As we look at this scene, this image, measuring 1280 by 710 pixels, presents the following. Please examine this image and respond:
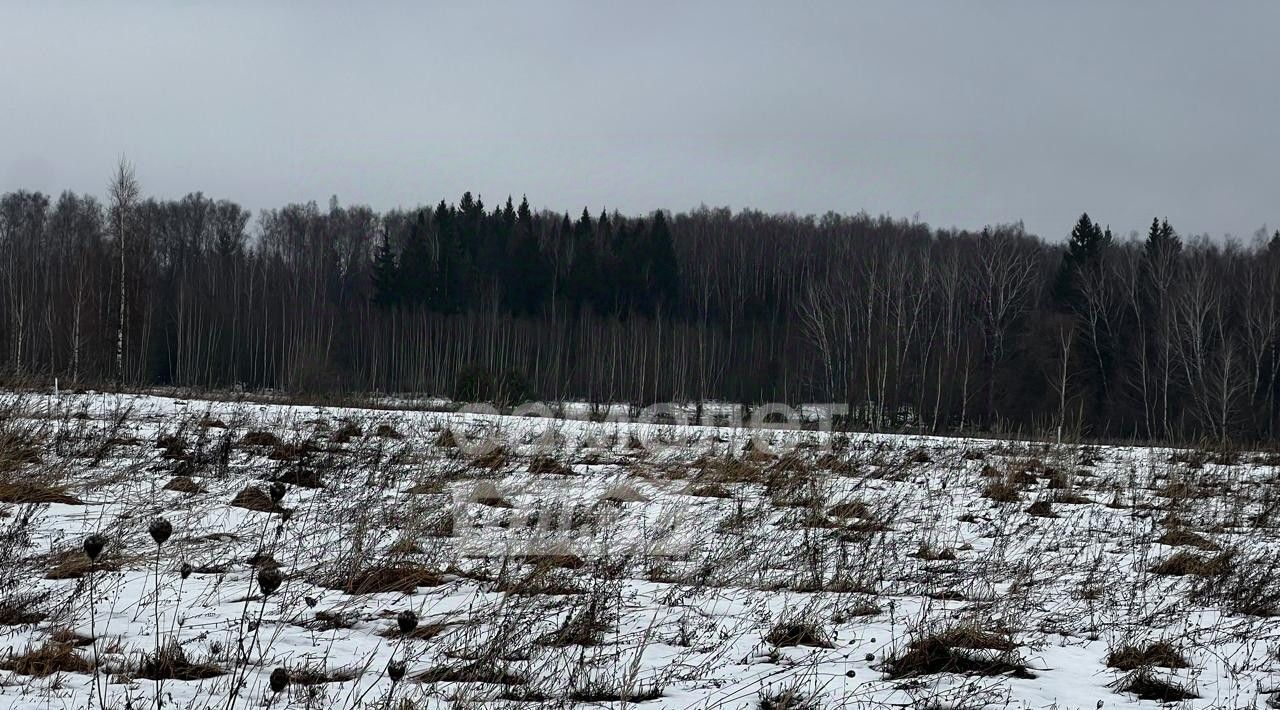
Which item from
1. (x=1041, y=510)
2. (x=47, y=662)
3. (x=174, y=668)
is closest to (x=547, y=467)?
(x=1041, y=510)

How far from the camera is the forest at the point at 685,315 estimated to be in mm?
38062

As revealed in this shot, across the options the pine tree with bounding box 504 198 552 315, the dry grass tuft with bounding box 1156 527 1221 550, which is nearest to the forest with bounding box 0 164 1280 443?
the pine tree with bounding box 504 198 552 315

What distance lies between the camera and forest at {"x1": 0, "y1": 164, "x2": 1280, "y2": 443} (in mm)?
38062

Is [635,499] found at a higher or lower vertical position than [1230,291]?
lower

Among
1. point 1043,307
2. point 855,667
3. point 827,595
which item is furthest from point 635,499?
point 1043,307

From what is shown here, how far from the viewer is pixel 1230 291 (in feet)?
152

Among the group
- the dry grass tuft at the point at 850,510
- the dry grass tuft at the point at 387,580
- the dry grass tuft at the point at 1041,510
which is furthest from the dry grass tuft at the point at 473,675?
the dry grass tuft at the point at 1041,510

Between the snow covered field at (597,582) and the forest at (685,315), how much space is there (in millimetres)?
17860

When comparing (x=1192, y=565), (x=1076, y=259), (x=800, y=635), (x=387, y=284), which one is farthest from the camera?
(x=387, y=284)

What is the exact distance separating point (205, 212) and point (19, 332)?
41379 mm

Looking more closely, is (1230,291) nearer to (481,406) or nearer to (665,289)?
(665,289)

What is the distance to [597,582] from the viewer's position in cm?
590

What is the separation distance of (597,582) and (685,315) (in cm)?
5330

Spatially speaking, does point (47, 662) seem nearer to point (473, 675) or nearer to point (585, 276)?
point (473, 675)
